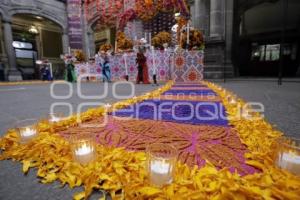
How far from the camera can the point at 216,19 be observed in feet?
27.5

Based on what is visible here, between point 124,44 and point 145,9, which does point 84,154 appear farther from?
point 145,9

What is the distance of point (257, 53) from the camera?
41.2 ft

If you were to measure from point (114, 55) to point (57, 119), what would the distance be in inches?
324

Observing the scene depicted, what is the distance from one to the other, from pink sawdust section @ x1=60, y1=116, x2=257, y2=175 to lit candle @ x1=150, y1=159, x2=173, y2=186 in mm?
284

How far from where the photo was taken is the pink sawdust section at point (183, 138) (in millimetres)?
1201

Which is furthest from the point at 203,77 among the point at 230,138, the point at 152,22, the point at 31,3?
the point at 31,3

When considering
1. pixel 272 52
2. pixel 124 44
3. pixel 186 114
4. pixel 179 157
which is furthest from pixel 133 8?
pixel 179 157

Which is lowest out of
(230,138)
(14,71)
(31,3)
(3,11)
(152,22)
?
(230,138)

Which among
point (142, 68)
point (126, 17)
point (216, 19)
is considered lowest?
point (142, 68)

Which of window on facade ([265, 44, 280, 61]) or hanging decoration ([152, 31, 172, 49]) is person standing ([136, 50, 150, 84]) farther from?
window on facade ([265, 44, 280, 61])

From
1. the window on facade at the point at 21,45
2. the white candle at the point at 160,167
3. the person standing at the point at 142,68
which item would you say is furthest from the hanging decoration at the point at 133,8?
the white candle at the point at 160,167

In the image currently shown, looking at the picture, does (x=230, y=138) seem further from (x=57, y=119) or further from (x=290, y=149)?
(x=57, y=119)

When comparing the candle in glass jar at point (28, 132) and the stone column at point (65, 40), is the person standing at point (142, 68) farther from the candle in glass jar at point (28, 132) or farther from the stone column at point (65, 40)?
the stone column at point (65, 40)

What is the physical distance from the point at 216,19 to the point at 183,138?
8082mm
